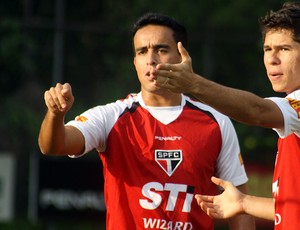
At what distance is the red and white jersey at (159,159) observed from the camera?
6.63 m

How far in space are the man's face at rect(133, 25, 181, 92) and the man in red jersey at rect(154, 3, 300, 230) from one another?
3.75 ft

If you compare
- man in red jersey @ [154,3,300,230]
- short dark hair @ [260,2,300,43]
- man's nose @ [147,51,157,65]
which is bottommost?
man in red jersey @ [154,3,300,230]

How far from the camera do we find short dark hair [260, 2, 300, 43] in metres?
5.64

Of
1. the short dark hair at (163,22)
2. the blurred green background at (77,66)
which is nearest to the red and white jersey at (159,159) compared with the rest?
the short dark hair at (163,22)

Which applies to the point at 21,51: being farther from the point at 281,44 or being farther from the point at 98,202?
the point at 281,44

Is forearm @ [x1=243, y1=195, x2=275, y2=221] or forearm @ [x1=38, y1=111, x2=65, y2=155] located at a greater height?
forearm @ [x1=38, y1=111, x2=65, y2=155]

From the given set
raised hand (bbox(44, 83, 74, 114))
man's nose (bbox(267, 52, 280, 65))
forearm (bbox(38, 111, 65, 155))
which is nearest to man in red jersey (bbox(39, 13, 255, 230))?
forearm (bbox(38, 111, 65, 155))

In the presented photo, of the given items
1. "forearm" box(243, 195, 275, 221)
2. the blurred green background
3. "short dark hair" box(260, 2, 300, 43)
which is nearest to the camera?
"forearm" box(243, 195, 275, 221)

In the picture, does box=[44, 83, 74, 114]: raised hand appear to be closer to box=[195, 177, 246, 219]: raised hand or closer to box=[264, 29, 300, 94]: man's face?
box=[195, 177, 246, 219]: raised hand

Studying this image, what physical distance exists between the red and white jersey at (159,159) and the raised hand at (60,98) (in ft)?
2.13

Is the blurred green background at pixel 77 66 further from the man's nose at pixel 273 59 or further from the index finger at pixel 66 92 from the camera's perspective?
the man's nose at pixel 273 59

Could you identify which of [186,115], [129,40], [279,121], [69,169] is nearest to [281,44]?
[279,121]

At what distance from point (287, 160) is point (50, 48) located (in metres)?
12.6

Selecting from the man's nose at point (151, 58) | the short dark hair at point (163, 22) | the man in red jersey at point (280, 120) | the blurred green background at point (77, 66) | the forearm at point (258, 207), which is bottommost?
the forearm at point (258, 207)
